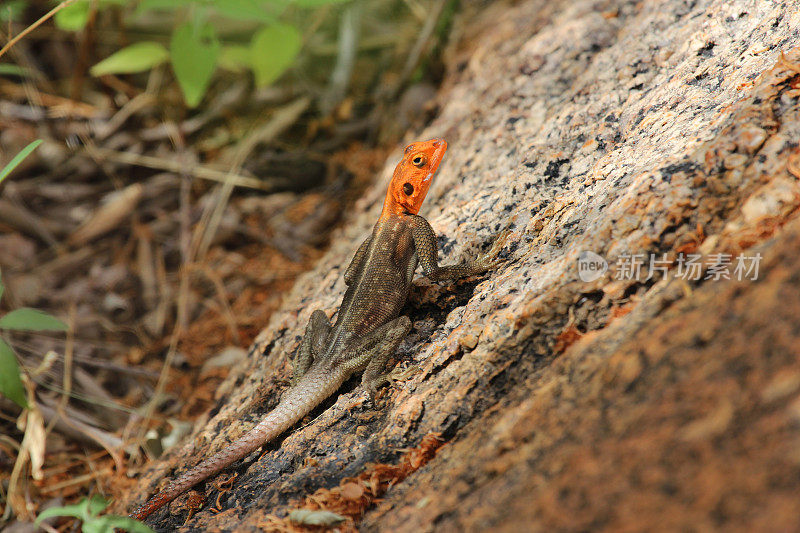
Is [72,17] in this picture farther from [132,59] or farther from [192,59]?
[192,59]

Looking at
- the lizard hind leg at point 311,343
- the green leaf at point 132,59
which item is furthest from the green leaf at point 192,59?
the lizard hind leg at point 311,343

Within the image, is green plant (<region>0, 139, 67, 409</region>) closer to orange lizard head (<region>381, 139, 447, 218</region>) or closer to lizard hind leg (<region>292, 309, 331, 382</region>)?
lizard hind leg (<region>292, 309, 331, 382</region>)

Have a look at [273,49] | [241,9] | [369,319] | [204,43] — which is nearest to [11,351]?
[369,319]

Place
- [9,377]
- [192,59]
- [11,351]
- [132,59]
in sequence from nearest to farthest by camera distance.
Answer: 1. [9,377]
2. [11,351]
3. [192,59]
4. [132,59]

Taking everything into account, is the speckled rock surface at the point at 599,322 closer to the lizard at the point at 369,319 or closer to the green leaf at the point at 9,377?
the lizard at the point at 369,319

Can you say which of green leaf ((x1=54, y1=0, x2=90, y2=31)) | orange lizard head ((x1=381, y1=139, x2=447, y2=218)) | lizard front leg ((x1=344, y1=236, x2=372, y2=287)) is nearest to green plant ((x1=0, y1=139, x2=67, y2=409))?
lizard front leg ((x1=344, y1=236, x2=372, y2=287))
